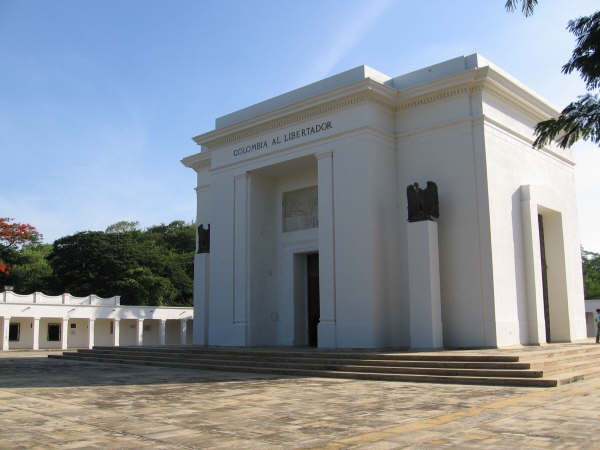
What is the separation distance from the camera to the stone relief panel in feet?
64.1

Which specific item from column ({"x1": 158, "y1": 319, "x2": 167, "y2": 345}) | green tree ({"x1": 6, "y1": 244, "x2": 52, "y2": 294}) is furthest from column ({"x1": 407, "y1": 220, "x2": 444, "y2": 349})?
green tree ({"x1": 6, "y1": 244, "x2": 52, "y2": 294})

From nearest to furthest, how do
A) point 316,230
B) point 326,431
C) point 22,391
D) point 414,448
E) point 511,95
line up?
point 414,448
point 326,431
point 22,391
point 511,95
point 316,230

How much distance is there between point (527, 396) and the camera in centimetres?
870

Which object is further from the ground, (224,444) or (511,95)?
(511,95)

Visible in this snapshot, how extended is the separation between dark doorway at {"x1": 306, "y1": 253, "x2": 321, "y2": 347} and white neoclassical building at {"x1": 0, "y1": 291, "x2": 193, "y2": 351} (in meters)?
19.1

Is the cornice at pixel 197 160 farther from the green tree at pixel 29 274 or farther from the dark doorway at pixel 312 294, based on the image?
the green tree at pixel 29 274

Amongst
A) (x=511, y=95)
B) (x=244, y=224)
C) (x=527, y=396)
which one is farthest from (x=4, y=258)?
(x=527, y=396)

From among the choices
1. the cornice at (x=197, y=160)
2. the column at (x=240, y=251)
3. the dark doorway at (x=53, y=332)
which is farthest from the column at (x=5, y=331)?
the column at (x=240, y=251)

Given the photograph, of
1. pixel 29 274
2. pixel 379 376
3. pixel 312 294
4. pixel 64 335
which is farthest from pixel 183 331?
pixel 379 376

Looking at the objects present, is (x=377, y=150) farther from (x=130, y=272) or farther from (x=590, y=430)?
(x=130, y=272)

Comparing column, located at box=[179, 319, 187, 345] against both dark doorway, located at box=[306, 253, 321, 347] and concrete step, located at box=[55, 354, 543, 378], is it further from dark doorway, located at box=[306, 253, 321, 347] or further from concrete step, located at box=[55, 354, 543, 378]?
concrete step, located at box=[55, 354, 543, 378]

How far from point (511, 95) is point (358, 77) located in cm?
443

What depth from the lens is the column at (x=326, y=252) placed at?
54.6ft

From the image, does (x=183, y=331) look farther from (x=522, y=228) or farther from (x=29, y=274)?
(x=522, y=228)
